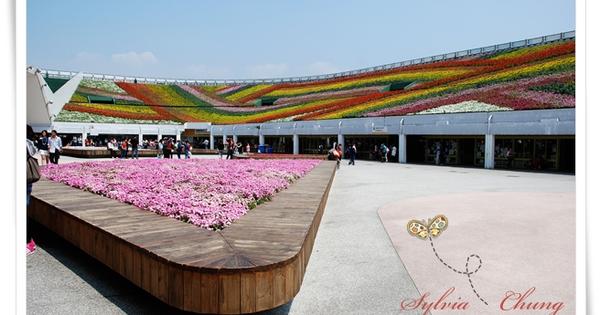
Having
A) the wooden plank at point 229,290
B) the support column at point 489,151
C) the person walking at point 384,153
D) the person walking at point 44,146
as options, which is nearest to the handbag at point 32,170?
the wooden plank at point 229,290

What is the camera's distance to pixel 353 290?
537 cm

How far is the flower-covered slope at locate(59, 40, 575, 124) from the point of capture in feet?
98.7

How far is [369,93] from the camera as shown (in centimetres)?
5228

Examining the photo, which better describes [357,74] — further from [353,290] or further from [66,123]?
[353,290]

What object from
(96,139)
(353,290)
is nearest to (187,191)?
(353,290)

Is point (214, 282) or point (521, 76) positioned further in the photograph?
point (521, 76)

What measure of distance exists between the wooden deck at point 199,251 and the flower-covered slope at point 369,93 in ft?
76.8

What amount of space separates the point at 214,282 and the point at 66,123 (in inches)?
1886

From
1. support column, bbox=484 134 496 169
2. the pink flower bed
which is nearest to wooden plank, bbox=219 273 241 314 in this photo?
the pink flower bed

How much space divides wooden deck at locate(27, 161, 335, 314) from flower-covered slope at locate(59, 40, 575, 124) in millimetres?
23397

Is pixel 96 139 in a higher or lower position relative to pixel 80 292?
higher

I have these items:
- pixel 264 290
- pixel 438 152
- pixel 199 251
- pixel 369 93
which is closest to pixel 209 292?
pixel 264 290

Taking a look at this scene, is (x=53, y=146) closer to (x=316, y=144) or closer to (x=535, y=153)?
(x=316, y=144)
